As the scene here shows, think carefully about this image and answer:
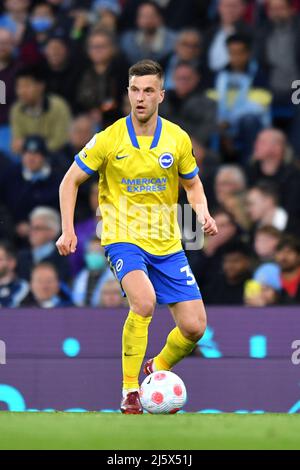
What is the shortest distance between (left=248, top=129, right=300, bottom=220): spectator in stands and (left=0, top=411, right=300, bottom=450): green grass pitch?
11.8 ft

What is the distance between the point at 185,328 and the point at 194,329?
0.06 m

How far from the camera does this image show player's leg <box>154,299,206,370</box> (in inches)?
287

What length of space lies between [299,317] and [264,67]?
10.0 ft

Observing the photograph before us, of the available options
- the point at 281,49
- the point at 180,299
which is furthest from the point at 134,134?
the point at 281,49

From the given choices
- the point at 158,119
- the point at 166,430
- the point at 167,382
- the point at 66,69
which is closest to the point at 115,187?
the point at 158,119

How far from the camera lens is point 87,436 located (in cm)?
578

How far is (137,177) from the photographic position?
23.5ft

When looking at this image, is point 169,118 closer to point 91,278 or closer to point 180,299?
point 91,278

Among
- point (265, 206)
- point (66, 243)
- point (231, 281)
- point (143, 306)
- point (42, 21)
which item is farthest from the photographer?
point (42, 21)

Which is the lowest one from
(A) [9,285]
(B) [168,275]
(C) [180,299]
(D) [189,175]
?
(C) [180,299]

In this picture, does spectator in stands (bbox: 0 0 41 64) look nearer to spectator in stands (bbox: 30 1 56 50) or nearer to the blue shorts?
spectator in stands (bbox: 30 1 56 50)
